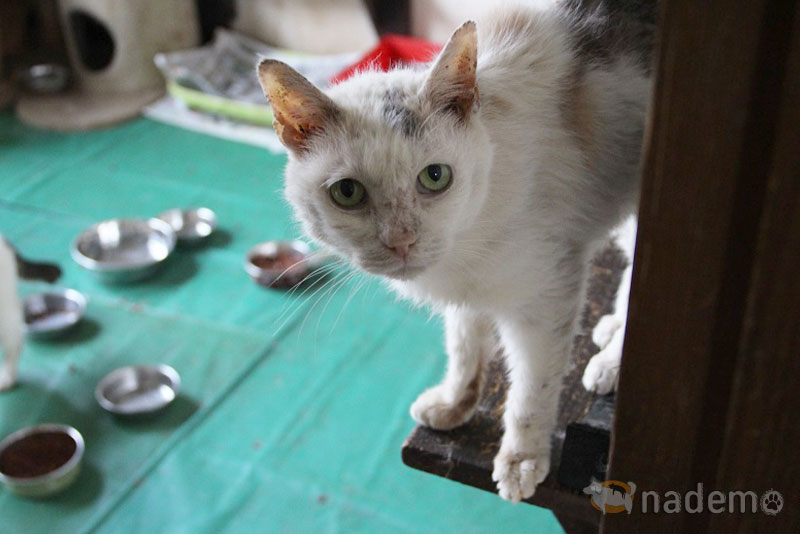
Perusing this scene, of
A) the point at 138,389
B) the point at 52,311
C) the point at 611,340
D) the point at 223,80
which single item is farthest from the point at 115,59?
the point at 611,340

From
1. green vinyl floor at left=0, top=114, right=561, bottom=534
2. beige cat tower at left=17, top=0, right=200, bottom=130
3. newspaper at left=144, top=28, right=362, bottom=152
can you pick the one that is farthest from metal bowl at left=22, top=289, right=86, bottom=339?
beige cat tower at left=17, top=0, right=200, bottom=130

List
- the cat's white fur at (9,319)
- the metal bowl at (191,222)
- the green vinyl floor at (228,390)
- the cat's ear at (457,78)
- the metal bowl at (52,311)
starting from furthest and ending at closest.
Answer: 1. the metal bowl at (191,222)
2. the metal bowl at (52,311)
3. the cat's white fur at (9,319)
4. the green vinyl floor at (228,390)
5. the cat's ear at (457,78)

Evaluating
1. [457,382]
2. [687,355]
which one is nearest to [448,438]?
[457,382]

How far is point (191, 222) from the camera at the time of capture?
2701 mm

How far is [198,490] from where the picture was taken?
5.87ft

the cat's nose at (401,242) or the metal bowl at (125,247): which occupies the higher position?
the cat's nose at (401,242)

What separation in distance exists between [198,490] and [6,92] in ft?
8.82

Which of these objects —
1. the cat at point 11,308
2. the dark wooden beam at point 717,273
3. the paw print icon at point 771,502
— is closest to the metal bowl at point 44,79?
the cat at point 11,308

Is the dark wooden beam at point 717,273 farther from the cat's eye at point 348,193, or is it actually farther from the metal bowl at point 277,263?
the metal bowl at point 277,263

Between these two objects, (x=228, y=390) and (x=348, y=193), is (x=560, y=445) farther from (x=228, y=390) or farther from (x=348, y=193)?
(x=228, y=390)

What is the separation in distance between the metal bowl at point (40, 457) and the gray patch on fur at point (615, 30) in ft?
4.81

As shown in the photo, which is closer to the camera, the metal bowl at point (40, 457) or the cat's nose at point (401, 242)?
the cat's nose at point (401, 242)

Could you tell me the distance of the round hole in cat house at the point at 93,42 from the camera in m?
3.65

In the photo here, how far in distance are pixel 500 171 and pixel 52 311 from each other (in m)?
1.82
